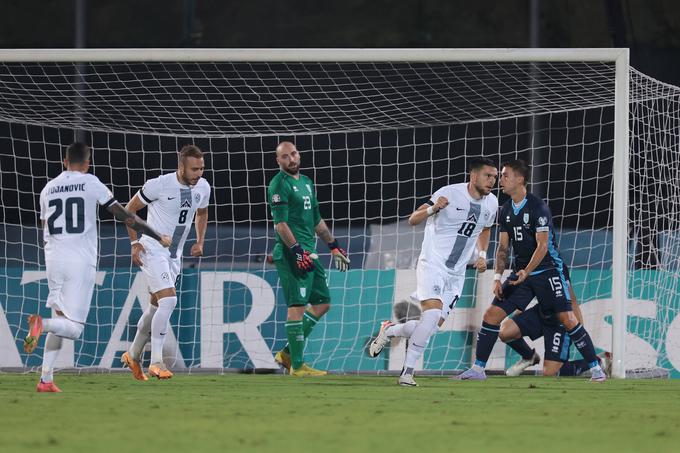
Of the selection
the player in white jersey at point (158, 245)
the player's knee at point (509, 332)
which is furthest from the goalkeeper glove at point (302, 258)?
the player's knee at point (509, 332)

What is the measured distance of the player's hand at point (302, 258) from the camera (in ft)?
34.8

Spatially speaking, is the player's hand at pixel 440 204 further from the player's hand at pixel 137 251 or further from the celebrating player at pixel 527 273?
the player's hand at pixel 137 251

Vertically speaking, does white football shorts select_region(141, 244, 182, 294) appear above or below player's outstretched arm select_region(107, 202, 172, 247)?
below

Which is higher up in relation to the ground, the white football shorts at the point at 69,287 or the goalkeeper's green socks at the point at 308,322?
the white football shorts at the point at 69,287

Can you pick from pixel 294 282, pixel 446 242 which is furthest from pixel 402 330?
pixel 294 282

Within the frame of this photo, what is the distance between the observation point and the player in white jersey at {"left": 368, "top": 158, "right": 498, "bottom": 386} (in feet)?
31.5

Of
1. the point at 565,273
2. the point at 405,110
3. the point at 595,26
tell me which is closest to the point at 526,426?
the point at 565,273

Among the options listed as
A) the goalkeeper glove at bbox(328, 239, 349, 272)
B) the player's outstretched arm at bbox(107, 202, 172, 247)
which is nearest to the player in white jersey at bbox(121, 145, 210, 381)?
the goalkeeper glove at bbox(328, 239, 349, 272)

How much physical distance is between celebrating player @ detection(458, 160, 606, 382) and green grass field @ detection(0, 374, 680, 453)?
541mm

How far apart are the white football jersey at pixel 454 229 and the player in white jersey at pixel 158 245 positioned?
6.61 ft

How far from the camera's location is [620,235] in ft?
35.8

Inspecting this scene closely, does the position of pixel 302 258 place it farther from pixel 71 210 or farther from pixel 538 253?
pixel 71 210

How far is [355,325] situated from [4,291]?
11.0 feet

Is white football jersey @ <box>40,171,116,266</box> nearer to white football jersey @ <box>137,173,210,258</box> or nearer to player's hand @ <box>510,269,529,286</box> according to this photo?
white football jersey @ <box>137,173,210,258</box>
